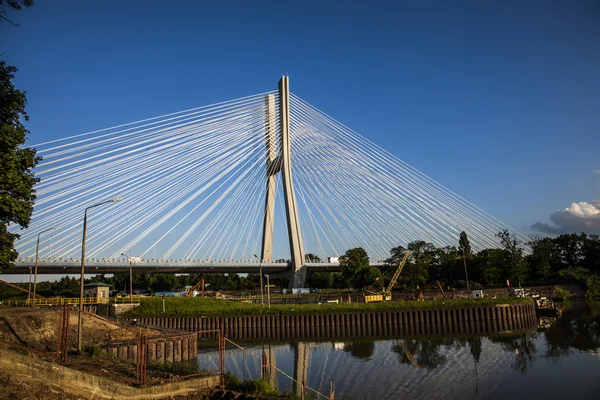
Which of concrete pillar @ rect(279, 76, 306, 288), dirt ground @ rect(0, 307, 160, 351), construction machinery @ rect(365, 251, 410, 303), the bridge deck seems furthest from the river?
the bridge deck

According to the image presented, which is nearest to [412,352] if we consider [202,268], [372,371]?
[372,371]

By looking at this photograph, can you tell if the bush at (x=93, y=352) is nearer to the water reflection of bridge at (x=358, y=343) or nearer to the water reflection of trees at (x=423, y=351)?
the water reflection of bridge at (x=358, y=343)

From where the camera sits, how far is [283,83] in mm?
44125

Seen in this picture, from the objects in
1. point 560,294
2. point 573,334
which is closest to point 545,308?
point 573,334

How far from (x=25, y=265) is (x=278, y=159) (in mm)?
28658

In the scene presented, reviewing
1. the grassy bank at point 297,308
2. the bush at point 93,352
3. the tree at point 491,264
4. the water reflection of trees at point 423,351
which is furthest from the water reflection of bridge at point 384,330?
the tree at point 491,264

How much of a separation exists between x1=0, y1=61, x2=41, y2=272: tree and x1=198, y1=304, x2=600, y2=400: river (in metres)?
10.4

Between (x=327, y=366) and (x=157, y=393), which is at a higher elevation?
(x=157, y=393)

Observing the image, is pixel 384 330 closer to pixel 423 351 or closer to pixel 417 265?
Answer: pixel 423 351

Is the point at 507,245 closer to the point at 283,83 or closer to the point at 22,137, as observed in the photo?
the point at 283,83

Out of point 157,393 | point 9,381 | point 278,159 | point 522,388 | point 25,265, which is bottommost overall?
point 522,388

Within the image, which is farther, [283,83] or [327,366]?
[283,83]

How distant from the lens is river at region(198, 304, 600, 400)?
1688 cm

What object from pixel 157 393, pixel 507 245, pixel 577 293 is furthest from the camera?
pixel 507 245
